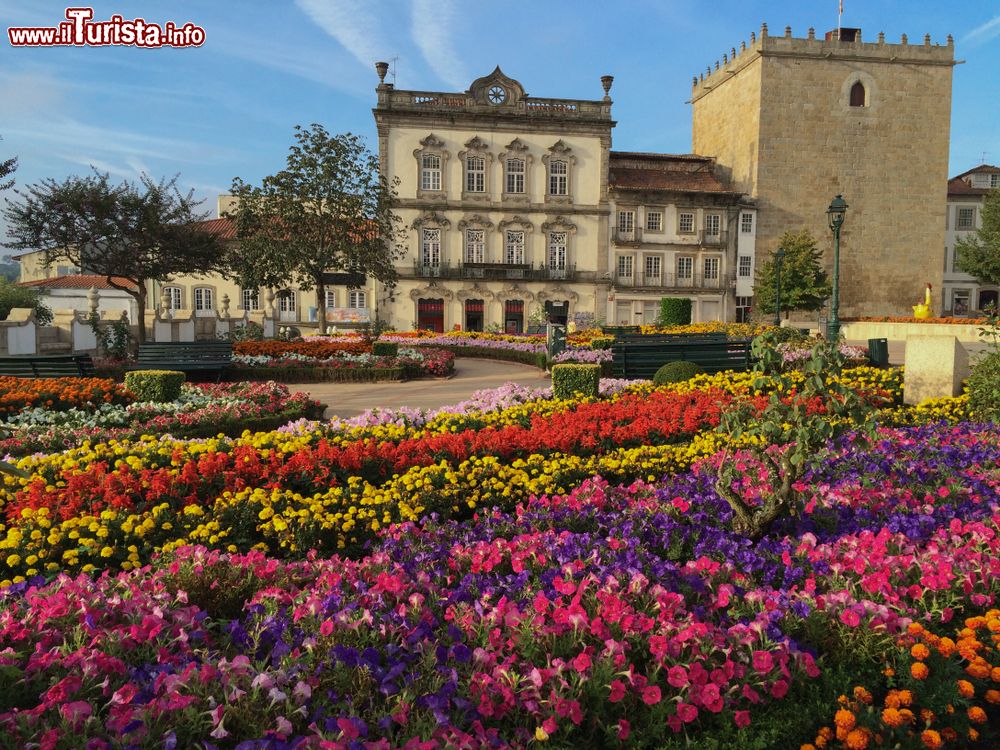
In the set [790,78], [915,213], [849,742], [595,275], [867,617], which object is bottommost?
[849,742]

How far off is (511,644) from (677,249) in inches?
1596

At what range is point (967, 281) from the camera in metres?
46.7

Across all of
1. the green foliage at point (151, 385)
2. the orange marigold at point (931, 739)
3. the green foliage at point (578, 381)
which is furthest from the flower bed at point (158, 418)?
the orange marigold at point (931, 739)

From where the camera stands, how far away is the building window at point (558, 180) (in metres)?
39.0

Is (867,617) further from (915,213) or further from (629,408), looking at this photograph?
(915,213)

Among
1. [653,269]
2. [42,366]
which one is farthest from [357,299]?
[42,366]

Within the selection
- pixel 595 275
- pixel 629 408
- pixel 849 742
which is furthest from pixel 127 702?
pixel 595 275

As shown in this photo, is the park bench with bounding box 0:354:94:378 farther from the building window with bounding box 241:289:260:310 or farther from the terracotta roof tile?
the terracotta roof tile

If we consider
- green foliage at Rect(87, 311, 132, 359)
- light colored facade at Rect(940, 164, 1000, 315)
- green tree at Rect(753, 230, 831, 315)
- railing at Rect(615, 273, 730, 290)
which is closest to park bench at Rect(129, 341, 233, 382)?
green foliage at Rect(87, 311, 132, 359)

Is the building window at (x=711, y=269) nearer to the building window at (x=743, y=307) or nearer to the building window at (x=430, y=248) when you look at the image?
the building window at (x=743, y=307)

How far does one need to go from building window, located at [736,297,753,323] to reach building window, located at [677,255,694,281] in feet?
10.6

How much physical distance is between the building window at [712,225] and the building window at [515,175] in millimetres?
11233

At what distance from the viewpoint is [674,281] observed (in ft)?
134

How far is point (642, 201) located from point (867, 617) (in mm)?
39666
